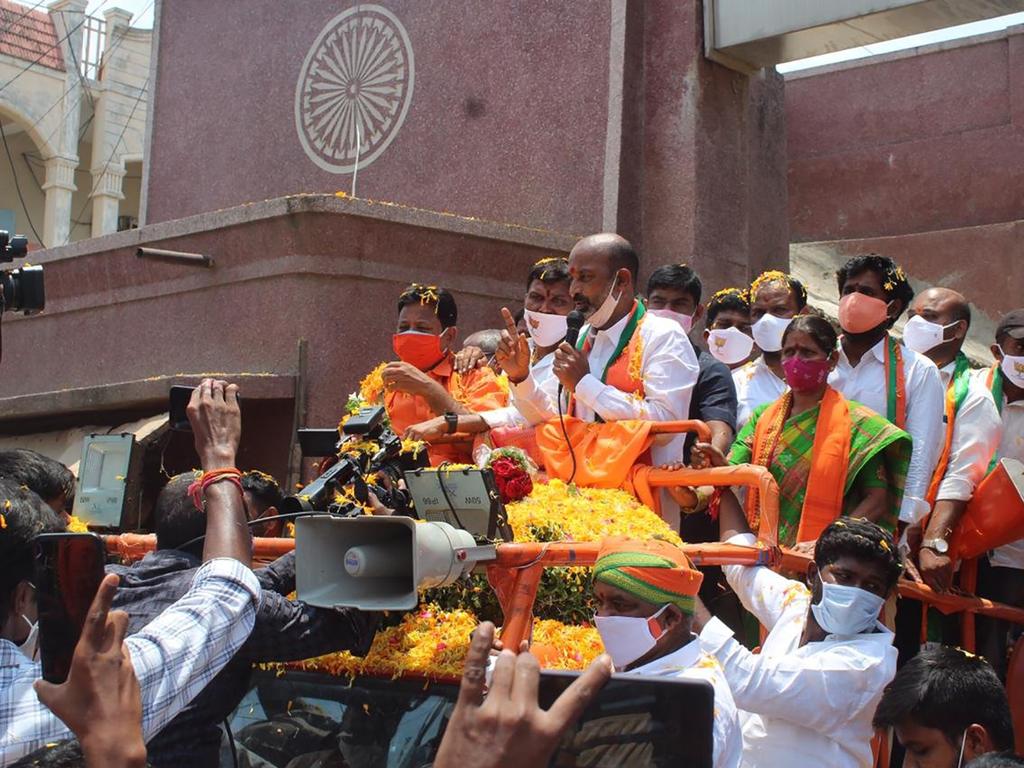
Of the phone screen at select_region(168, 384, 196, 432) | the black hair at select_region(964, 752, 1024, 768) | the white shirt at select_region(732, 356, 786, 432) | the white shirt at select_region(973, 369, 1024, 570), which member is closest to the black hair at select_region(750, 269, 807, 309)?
the white shirt at select_region(732, 356, 786, 432)

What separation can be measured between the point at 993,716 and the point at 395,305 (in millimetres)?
5817

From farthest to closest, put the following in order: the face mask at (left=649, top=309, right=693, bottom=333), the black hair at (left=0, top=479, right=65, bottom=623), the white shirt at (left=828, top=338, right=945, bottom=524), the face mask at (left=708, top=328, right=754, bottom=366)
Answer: the face mask at (left=708, top=328, right=754, bottom=366)
the face mask at (left=649, top=309, right=693, bottom=333)
the white shirt at (left=828, top=338, right=945, bottom=524)
the black hair at (left=0, top=479, right=65, bottom=623)

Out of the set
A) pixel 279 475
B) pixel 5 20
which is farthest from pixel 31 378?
pixel 5 20

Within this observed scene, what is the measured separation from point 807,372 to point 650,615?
1.93 meters

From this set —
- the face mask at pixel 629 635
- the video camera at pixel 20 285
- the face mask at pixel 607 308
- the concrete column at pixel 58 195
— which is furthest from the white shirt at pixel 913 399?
the concrete column at pixel 58 195

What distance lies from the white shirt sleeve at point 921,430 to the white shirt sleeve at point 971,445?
0.28 feet

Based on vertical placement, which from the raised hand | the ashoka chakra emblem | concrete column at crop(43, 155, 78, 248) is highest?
concrete column at crop(43, 155, 78, 248)

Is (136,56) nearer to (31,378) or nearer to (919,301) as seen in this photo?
(31,378)

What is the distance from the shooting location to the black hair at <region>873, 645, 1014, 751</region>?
11.0 feet

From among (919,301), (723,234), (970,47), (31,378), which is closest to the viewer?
(919,301)

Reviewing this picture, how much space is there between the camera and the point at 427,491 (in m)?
4.09

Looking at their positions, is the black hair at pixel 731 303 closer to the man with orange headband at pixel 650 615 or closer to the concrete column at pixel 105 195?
the man with orange headband at pixel 650 615

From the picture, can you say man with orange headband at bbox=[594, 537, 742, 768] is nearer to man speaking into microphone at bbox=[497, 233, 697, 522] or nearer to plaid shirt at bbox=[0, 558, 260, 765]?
plaid shirt at bbox=[0, 558, 260, 765]

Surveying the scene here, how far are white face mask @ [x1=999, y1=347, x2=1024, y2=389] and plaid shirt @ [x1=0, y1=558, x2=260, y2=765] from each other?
12.8ft
